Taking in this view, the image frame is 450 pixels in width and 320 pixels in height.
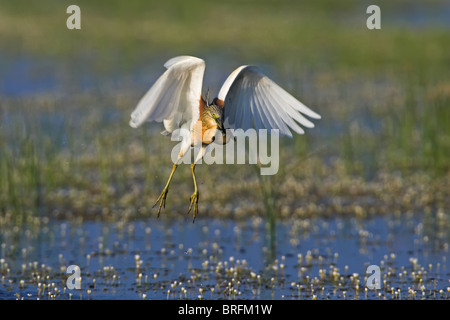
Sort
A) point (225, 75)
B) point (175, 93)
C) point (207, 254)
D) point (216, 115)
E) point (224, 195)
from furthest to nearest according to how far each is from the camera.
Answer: point (225, 75), point (224, 195), point (207, 254), point (216, 115), point (175, 93)

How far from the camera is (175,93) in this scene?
940 cm

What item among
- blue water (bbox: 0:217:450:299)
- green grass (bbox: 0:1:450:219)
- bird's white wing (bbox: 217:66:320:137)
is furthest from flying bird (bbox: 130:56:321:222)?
green grass (bbox: 0:1:450:219)

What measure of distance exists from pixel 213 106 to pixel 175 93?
21.9 inches

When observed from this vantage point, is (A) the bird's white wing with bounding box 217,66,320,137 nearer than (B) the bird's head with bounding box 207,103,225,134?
No

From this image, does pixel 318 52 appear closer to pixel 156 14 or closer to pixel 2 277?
pixel 156 14

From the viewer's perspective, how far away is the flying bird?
9156 mm

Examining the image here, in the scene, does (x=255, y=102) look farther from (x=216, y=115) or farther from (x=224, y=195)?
(x=224, y=195)

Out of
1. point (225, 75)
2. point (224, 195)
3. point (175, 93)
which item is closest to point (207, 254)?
point (224, 195)

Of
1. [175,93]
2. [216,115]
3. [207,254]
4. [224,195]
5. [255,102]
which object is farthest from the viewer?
[224,195]

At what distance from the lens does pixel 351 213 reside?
13508 mm

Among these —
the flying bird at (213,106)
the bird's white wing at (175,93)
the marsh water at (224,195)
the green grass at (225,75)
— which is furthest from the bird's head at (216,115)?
the green grass at (225,75)

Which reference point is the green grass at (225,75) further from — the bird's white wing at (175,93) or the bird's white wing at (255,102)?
the bird's white wing at (175,93)

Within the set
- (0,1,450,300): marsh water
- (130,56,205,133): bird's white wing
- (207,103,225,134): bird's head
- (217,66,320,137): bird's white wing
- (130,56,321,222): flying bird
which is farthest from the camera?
(0,1,450,300): marsh water

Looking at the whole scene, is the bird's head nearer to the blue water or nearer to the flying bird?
the flying bird
